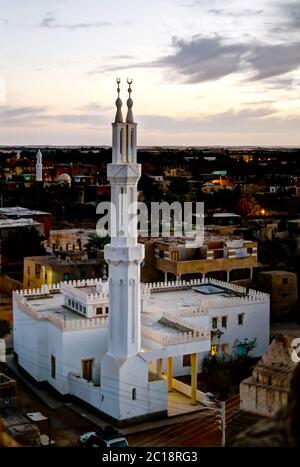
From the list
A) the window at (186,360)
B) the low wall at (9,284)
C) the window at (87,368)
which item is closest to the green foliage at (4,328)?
the window at (87,368)

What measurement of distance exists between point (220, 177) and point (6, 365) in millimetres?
69296

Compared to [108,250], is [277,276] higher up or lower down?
lower down

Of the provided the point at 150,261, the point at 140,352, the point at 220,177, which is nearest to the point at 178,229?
the point at 150,261

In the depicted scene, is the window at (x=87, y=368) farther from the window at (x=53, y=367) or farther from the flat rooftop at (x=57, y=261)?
the flat rooftop at (x=57, y=261)

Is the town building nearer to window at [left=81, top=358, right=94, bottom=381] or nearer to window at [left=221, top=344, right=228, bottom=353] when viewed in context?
window at [left=81, top=358, right=94, bottom=381]

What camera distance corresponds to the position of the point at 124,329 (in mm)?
16016

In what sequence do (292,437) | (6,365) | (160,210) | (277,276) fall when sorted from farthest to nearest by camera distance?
1. (160,210)
2. (277,276)
3. (6,365)
4. (292,437)

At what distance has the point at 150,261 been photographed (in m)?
27.8

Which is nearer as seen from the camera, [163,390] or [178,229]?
[163,390]

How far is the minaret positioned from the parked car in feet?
7.24

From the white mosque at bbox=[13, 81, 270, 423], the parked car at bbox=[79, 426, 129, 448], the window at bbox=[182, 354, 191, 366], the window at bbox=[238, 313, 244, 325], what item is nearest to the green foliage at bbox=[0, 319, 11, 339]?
the white mosque at bbox=[13, 81, 270, 423]

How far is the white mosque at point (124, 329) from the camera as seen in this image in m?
16.0

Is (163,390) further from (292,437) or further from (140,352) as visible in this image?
(292,437)

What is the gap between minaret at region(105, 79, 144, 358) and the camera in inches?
629
